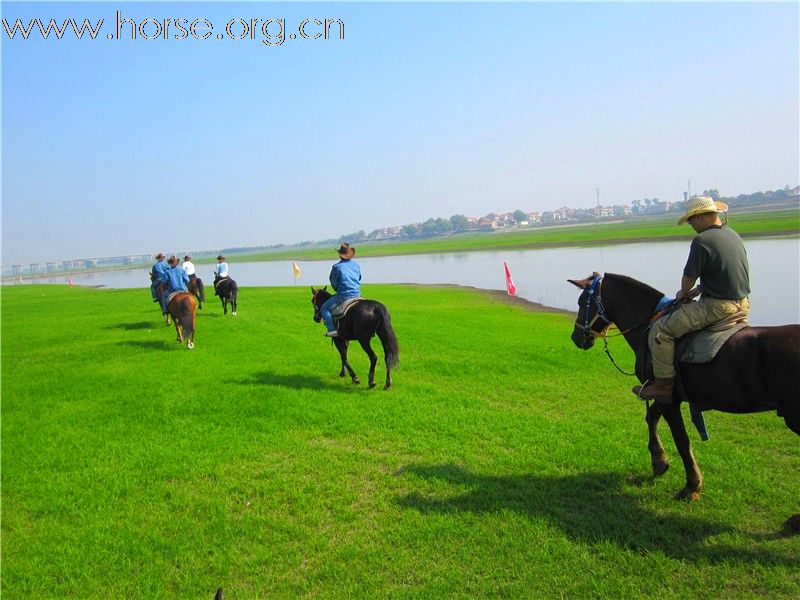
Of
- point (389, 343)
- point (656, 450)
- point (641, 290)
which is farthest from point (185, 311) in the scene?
point (656, 450)

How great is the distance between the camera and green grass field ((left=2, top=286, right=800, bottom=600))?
4566 mm

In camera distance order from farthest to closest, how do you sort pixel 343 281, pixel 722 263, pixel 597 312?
pixel 343 281, pixel 597 312, pixel 722 263

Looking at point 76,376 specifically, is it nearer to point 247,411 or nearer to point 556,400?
point 247,411

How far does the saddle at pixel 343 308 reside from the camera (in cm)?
1069

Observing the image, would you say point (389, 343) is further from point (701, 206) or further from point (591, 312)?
point (701, 206)

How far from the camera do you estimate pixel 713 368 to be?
5.36 metres

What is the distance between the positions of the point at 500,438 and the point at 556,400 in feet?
7.67

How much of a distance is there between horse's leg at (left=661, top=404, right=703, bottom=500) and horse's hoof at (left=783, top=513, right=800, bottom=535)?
31.7 inches

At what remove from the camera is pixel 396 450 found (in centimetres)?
736

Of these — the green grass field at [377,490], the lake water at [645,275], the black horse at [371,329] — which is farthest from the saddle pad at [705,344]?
the lake water at [645,275]

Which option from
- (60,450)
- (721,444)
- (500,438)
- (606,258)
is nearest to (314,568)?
(500,438)

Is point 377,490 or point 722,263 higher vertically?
Result: point 722,263

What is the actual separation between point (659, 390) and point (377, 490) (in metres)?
3.45

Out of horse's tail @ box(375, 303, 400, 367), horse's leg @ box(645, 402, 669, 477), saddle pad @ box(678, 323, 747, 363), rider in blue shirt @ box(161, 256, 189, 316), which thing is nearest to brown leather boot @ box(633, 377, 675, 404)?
saddle pad @ box(678, 323, 747, 363)
